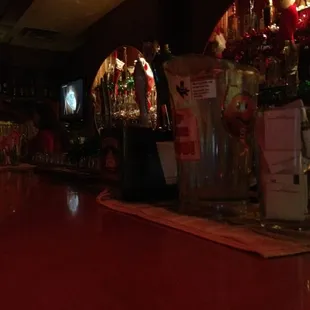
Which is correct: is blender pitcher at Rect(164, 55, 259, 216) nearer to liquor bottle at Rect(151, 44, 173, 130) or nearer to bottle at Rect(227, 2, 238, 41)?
liquor bottle at Rect(151, 44, 173, 130)

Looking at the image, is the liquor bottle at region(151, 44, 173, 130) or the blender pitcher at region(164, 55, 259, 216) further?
the liquor bottle at region(151, 44, 173, 130)

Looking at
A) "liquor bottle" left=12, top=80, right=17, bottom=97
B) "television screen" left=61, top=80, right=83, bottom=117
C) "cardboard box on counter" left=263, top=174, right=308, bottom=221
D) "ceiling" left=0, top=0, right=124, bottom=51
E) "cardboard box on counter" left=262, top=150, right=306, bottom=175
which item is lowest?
"cardboard box on counter" left=263, top=174, right=308, bottom=221

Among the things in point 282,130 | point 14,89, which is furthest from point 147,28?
point 282,130

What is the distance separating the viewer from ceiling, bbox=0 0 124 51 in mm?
3191

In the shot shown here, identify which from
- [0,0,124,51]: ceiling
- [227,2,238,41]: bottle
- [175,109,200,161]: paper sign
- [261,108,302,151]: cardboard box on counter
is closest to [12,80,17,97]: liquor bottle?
[0,0,124,51]: ceiling

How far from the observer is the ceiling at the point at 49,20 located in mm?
3191

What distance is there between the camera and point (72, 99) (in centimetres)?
427

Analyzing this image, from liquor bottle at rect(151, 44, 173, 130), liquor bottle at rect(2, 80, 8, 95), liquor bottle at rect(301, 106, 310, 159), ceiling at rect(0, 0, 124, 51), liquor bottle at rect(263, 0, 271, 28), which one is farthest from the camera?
liquor bottle at rect(2, 80, 8, 95)

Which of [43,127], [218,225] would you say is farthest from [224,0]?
[218,225]

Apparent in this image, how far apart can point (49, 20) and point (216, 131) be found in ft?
10.6

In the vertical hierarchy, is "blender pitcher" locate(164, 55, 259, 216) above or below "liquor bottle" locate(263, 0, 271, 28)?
below

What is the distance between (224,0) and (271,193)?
180cm

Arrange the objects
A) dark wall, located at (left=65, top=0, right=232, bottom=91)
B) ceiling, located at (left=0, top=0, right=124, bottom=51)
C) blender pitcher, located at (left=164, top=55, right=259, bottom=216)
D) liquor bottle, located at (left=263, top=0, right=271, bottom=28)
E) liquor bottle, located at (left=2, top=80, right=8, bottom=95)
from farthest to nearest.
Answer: liquor bottle, located at (left=2, top=80, right=8, bottom=95)
ceiling, located at (left=0, top=0, right=124, bottom=51)
dark wall, located at (left=65, top=0, right=232, bottom=91)
liquor bottle, located at (left=263, top=0, right=271, bottom=28)
blender pitcher, located at (left=164, top=55, right=259, bottom=216)

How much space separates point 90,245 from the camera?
0.52 metres
